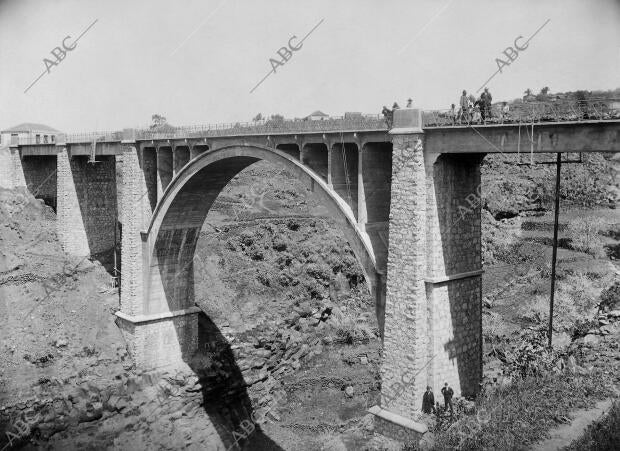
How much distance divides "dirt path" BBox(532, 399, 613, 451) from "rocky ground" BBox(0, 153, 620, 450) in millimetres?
2558

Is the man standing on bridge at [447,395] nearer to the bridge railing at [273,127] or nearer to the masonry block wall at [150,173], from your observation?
the bridge railing at [273,127]

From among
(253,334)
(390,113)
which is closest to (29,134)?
(253,334)

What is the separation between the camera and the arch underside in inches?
1053

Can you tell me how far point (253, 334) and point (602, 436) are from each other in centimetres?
2418

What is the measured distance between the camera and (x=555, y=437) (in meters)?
14.5

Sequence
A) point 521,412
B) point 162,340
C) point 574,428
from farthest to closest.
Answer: point 162,340 < point 521,412 < point 574,428

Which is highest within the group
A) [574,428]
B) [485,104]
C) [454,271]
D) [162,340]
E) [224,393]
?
[485,104]

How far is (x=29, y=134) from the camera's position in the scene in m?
47.8

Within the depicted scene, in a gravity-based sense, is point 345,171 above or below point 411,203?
above

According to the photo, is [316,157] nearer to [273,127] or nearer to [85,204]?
[273,127]

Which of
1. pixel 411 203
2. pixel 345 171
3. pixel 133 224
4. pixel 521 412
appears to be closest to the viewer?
pixel 521 412

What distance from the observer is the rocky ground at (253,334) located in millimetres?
27688

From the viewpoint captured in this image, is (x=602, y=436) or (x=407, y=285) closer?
(x=602, y=436)

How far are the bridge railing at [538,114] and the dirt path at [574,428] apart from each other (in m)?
7.21
